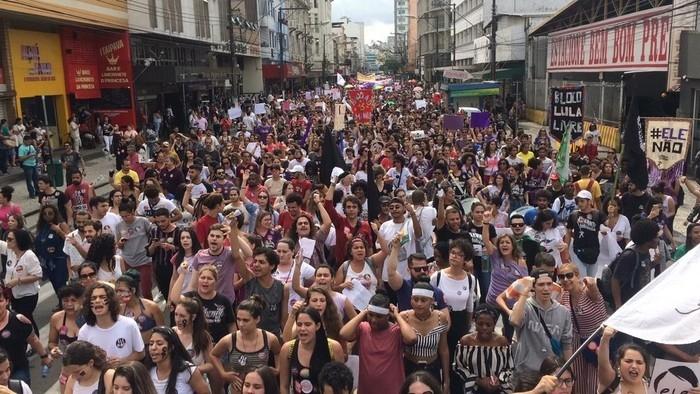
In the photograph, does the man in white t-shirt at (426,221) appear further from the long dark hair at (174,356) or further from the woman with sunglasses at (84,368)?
the woman with sunglasses at (84,368)

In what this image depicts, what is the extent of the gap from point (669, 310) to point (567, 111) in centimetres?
1012

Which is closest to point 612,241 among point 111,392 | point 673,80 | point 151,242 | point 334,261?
point 334,261

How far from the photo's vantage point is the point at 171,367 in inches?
175

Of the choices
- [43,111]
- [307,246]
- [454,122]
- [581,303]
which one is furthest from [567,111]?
[43,111]

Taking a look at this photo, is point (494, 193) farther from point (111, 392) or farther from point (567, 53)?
point (567, 53)

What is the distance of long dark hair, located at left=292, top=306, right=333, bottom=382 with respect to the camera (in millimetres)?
4512

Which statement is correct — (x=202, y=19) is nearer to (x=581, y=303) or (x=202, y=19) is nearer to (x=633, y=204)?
(x=633, y=204)

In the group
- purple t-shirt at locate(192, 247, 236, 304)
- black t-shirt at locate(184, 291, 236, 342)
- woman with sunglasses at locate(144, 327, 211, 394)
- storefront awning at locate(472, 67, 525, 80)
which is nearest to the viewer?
woman with sunglasses at locate(144, 327, 211, 394)

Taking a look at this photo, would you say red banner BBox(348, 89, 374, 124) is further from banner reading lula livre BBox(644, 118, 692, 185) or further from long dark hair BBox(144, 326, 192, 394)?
long dark hair BBox(144, 326, 192, 394)

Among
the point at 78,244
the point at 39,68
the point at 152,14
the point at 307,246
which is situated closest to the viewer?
the point at 307,246

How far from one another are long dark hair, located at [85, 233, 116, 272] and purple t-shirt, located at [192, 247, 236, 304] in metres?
0.90

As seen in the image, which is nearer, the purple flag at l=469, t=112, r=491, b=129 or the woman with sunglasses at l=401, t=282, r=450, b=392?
the woman with sunglasses at l=401, t=282, r=450, b=392

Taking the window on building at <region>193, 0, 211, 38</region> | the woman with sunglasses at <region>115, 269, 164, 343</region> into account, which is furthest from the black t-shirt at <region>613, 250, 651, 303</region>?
the window on building at <region>193, 0, 211, 38</region>

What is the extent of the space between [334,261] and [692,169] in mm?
12061
